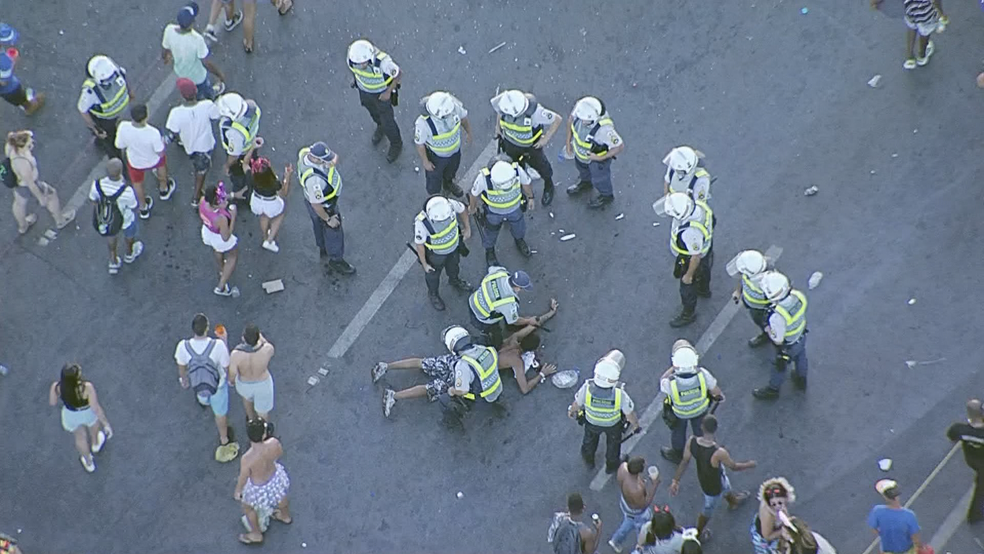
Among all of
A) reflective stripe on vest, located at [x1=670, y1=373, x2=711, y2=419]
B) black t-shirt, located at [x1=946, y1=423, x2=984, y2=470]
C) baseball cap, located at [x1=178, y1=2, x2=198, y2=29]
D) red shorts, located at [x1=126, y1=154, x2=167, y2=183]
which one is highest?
baseball cap, located at [x1=178, y1=2, x2=198, y2=29]

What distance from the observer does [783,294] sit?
53.5ft

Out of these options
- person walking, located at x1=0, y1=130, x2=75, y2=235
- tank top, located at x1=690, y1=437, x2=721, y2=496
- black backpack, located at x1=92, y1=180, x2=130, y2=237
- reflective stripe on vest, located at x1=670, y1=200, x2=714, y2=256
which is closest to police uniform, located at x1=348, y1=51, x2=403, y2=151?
black backpack, located at x1=92, y1=180, x2=130, y2=237

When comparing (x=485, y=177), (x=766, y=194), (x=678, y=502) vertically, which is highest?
(x=485, y=177)

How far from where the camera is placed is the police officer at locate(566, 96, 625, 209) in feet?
59.0

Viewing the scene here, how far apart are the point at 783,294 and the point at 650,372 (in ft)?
6.59

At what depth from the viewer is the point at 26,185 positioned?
59.8ft

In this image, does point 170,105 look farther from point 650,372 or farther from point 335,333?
point 650,372

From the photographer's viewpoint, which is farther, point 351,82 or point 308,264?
point 351,82

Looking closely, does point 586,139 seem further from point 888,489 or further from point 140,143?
point 888,489

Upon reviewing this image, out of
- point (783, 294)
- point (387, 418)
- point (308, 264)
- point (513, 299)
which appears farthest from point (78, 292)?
point (783, 294)

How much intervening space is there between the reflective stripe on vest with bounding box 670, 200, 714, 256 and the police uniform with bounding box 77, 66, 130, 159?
6.51 meters

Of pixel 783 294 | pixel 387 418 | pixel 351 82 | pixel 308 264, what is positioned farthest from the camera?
pixel 351 82

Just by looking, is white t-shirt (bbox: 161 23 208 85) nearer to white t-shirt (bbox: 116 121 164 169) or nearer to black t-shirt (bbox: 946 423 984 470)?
white t-shirt (bbox: 116 121 164 169)

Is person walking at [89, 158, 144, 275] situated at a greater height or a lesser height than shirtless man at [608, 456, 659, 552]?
greater
